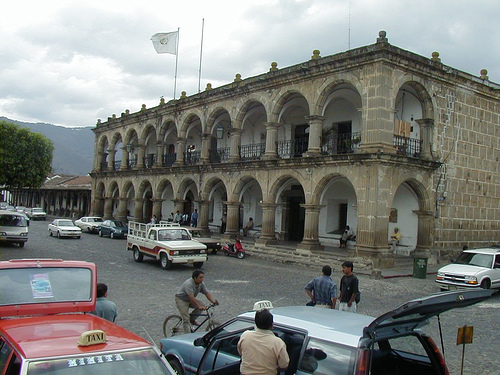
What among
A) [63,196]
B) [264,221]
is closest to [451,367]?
[264,221]

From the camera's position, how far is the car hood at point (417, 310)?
388 cm

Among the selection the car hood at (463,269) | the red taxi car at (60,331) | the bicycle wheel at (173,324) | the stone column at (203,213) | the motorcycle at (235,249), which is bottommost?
the bicycle wheel at (173,324)

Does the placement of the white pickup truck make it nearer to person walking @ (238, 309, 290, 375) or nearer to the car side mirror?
the car side mirror

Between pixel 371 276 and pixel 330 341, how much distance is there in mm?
14464

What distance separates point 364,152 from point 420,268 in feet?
16.5

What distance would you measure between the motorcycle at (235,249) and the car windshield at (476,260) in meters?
10.1

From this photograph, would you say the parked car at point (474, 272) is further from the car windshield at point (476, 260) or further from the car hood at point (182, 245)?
the car hood at point (182, 245)

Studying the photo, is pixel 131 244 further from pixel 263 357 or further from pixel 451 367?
pixel 263 357

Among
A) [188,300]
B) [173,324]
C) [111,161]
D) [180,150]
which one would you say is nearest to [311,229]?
[180,150]

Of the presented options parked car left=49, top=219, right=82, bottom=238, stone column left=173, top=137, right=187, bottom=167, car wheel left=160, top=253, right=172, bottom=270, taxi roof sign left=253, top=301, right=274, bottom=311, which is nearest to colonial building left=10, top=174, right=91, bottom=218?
parked car left=49, top=219, right=82, bottom=238

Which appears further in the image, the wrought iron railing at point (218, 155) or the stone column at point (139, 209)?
the stone column at point (139, 209)

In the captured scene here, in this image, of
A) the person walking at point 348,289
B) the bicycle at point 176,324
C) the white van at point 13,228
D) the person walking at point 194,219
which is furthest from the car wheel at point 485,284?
the white van at point 13,228

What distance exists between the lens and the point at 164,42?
105ft

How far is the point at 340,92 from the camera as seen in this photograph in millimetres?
23234
